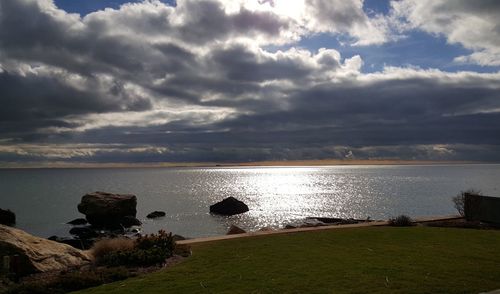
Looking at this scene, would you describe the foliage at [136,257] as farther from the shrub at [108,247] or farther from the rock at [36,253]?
the rock at [36,253]

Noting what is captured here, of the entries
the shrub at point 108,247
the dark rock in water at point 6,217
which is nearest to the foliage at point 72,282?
the shrub at point 108,247

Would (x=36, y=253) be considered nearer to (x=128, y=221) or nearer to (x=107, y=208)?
(x=107, y=208)

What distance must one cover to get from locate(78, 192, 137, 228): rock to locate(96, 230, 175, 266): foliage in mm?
34327

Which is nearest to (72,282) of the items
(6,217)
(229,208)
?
(6,217)

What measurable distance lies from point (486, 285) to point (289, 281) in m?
4.71

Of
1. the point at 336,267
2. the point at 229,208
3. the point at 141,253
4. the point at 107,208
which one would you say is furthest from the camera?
the point at 229,208

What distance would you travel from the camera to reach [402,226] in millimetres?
22969

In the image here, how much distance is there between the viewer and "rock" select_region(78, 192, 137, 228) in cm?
4859

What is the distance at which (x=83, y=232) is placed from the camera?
47062 mm

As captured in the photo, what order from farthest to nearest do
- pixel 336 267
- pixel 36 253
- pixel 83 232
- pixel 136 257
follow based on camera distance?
pixel 83 232
pixel 136 257
pixel 36 253
pixel 336 267

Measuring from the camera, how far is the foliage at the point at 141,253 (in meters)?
14.4

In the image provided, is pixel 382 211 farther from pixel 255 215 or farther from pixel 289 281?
pixel 289 281

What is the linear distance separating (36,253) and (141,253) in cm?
330

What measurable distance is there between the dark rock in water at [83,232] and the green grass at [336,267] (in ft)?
98.4
